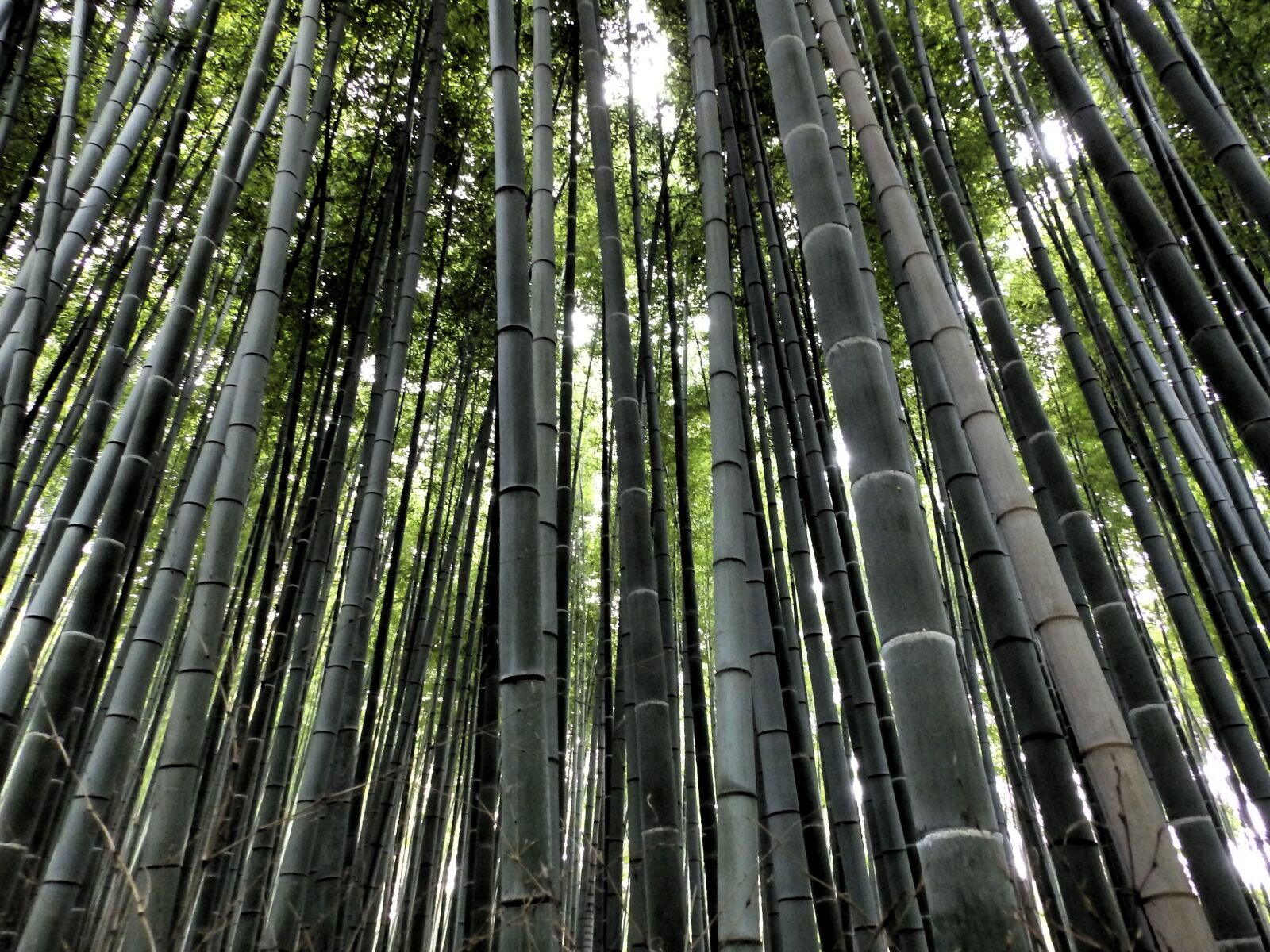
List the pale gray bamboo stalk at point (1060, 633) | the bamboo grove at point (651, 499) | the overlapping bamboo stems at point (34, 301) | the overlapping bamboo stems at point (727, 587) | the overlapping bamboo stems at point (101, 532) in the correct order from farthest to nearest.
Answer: the overlapping bamboo stems at point (34, 301) < the overlapping bamboo stems at point (101, 532) < the overlapping bamboo stems at point (727, 587) < the bamboo grove at point (651, 499) < the pale gray bamboo stalk at point (1060, 633)

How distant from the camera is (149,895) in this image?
181 cm

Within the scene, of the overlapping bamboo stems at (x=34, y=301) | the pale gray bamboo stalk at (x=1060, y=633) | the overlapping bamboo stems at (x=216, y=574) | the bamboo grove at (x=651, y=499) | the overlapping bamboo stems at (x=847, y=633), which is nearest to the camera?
the pale gray bamboo stalk at (x=1060, y=633)

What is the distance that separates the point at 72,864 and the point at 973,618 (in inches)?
165

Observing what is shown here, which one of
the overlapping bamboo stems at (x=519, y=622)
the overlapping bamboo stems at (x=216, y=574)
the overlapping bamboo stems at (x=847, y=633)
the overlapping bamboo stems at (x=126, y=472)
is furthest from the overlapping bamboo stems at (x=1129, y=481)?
the overlapping bamboo stems at (x=126, y=472)

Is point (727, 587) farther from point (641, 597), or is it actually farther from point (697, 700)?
point (697, 700)

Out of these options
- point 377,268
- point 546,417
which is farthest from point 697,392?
point 546,417

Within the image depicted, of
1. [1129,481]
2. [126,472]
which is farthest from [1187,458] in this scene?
[126,472]

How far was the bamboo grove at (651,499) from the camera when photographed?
1.53 m

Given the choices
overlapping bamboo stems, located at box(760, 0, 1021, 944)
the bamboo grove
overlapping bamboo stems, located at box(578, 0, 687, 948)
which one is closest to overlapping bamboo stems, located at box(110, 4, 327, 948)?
the bamboo grove

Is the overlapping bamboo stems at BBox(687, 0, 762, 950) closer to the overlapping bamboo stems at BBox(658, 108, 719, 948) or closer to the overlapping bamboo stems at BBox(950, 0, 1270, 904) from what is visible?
the overlapping bamboo stems at BBox(658, 108, 719, 948)

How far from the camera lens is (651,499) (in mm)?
2881

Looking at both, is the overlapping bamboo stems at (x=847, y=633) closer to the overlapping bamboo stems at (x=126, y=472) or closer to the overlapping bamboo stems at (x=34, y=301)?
the overlapping bamboo stems at (x=126, y=472)

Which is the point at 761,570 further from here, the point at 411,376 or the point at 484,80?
the point at 411,376

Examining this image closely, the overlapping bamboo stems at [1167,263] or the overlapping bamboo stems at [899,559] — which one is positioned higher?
the overlapping bamboo stems at [1167,263]
